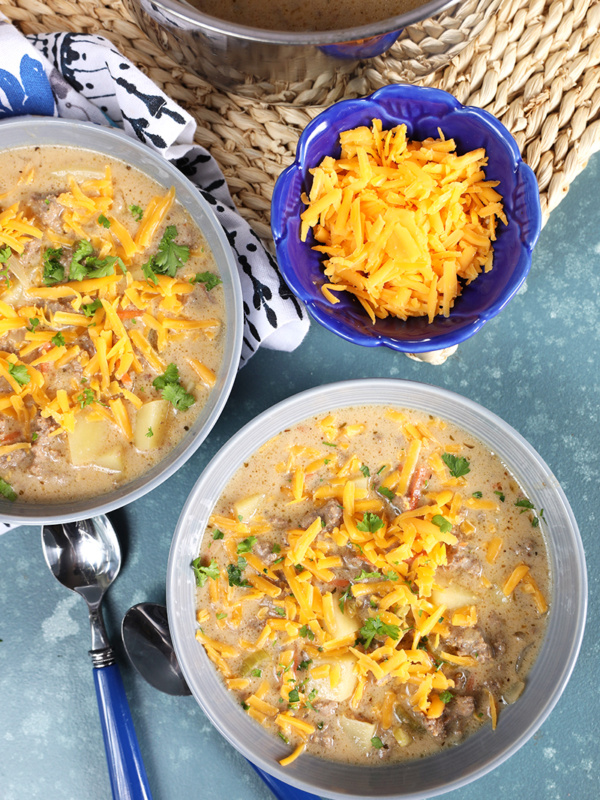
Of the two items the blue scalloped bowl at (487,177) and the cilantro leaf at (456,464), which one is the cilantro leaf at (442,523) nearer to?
the cilantro leaf at (456,464)

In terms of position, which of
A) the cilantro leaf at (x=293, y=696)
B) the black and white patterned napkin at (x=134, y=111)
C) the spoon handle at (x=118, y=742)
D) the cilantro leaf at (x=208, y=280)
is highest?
the black and white patterned napkin at (x=134, y=111)

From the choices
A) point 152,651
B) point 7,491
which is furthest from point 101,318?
point 152,651

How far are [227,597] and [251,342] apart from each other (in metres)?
0.97

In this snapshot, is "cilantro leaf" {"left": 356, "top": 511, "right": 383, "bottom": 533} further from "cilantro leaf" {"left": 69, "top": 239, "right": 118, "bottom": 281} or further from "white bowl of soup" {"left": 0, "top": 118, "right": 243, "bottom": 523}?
"cilantro leaf" {"left": 69, "top": 239, "right": 118, "bottom": 281}

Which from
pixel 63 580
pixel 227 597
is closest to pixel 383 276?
pixel 227 597

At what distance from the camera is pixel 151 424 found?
263cm

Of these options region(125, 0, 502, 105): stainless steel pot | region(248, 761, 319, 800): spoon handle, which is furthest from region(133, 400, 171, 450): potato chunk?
region(248, 761, 319, 800): spoon handle

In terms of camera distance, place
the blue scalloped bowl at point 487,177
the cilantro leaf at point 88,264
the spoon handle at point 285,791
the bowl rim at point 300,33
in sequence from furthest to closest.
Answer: the spoon handle at point 285,791 → the cilantro leaf at point 88,264 → the blue scalloped bowl at point 487,177 → the bowl rim at point 300,33

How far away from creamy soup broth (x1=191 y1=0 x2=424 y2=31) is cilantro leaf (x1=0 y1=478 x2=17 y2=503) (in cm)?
178

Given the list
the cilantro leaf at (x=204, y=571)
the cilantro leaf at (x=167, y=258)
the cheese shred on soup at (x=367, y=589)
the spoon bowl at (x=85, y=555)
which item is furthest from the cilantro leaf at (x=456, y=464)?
the spoon bowl at (x=85, y=555)

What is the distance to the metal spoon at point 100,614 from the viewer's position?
2.97 m

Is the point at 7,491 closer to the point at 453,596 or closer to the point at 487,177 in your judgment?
the point at 453,596

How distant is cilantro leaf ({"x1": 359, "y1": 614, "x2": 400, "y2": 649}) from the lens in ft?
8.29

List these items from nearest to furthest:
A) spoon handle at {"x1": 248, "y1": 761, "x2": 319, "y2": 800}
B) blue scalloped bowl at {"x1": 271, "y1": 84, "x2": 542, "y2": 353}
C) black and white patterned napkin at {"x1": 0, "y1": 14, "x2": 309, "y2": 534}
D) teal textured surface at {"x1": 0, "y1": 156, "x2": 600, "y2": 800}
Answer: blue scalloped bowl at {"x1": 271, "y1": 84, "x2": 542, "y2": 353}, black and white patterned napkin at {"x1": 0, "y1": 14, "x2": 309, "y2": 534}, spoon handle at {"x1": 248, "y1": 761, "x2": 319, "y2": 800}, teal textured surface at {"x1": 0, "y1": 156, "x2": 600, "y2": 800}
